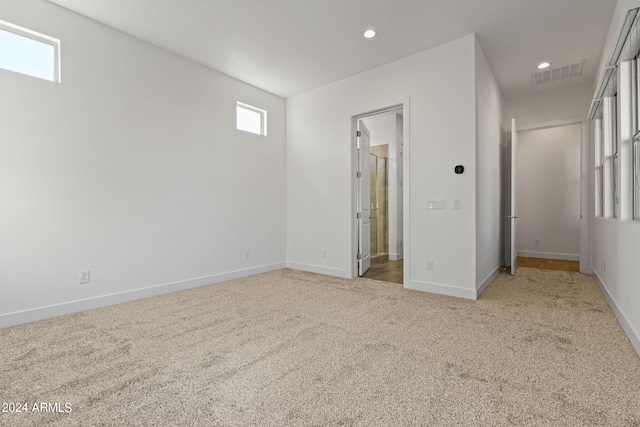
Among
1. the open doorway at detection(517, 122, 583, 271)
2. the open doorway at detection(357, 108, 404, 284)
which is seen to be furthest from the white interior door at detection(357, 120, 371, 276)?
the open doorway at detection(517, 122, 583, 271)

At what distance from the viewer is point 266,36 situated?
339 centimetres

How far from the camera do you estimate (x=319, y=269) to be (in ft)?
15.7

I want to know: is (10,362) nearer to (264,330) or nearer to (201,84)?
(264,330)

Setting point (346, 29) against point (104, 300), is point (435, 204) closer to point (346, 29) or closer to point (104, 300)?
point (346, 29)

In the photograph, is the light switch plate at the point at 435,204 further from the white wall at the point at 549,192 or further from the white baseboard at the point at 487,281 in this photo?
the white wall at the point at 549,192

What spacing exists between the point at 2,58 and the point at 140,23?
1206 millimetres

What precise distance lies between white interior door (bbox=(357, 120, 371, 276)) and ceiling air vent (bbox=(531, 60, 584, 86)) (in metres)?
2.57

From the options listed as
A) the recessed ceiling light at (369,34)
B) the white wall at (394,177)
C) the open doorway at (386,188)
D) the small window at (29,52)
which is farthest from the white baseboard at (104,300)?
the recessed ceiling light at (369,34)

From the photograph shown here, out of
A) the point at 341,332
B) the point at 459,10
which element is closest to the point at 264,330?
the point at 341,332

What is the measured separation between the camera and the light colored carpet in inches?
57.7

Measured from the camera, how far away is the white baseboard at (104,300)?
8.71 feet

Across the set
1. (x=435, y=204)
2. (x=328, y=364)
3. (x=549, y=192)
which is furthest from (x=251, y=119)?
(x=549, y=192)

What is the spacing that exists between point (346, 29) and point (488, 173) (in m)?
2.58

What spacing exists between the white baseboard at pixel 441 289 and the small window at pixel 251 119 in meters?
3.23
